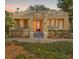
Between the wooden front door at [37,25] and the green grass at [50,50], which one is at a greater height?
the wooden front door at [37,25]

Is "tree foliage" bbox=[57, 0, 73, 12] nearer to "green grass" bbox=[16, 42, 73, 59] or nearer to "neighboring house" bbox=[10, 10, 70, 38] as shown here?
"neighboring house" bbox=[10, 10, 70, 38]

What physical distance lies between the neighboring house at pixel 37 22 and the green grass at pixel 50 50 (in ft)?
0.29

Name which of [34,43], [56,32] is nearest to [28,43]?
[34,43]

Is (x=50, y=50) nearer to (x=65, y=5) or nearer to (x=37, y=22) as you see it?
(x=37, y=22)

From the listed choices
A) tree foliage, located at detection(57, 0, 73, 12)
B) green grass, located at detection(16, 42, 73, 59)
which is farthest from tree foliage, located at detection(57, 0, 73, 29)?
green grass, located at detection(16, 42, 73, 59)

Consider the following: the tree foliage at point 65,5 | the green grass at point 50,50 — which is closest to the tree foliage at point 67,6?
the tree foliage at point 65,5

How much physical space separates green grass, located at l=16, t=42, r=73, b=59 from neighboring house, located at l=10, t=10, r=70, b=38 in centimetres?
9

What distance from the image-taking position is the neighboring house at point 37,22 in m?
3.55

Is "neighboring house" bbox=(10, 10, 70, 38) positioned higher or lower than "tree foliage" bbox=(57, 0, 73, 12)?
lower

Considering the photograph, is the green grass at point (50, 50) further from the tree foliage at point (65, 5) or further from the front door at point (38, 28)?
the tree foliage at point (65, 5)

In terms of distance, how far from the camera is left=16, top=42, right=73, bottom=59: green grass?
354cm

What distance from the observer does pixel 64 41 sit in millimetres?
3553

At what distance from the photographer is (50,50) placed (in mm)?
3549
